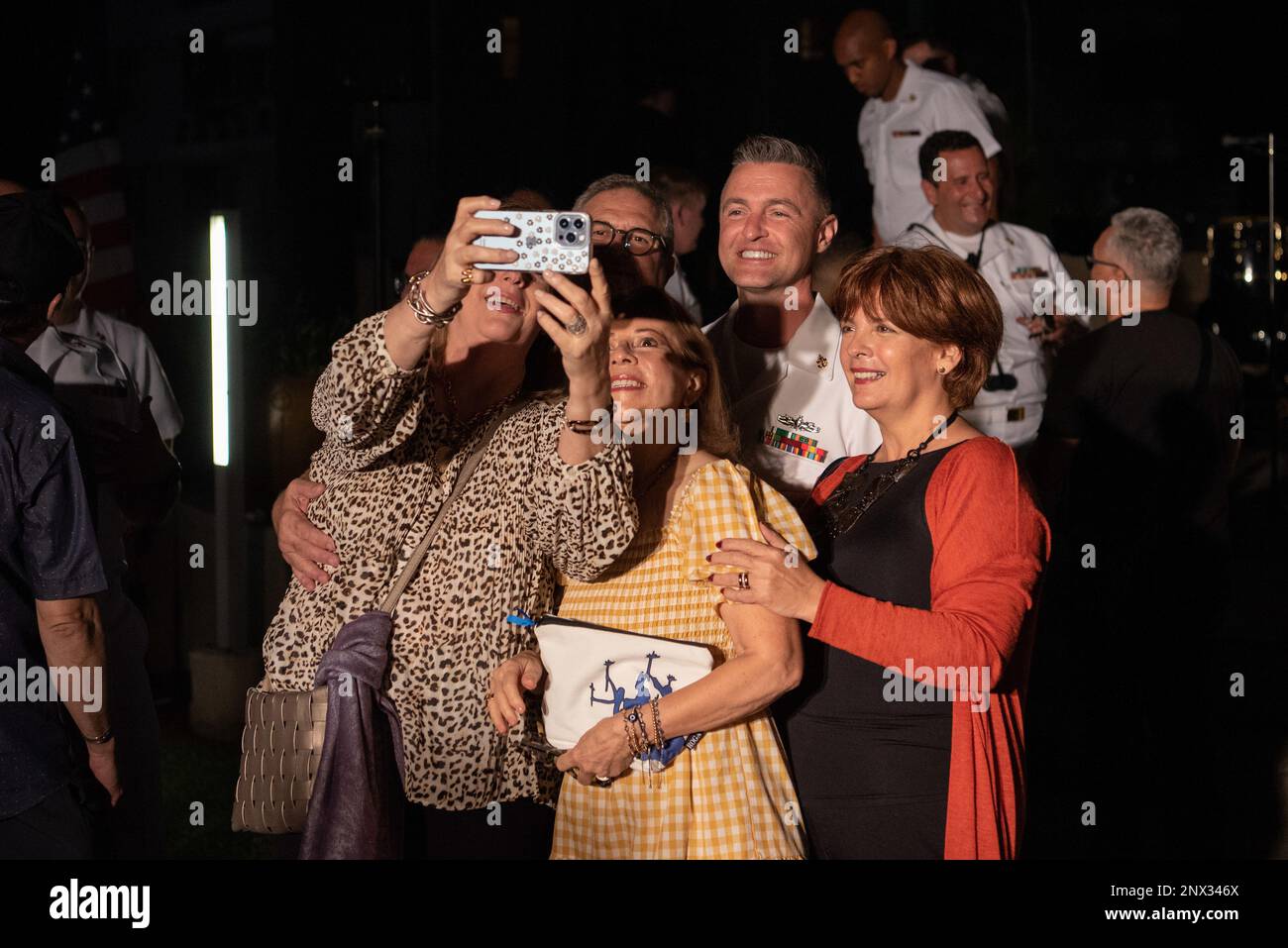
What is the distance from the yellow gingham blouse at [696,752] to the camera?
2355 millimetres

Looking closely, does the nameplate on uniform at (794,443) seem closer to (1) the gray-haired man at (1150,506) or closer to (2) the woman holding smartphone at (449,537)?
(2) the woman holding smartphone at (449,537)

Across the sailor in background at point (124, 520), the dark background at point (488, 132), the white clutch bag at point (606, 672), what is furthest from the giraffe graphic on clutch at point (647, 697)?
the dark background at point (488, 132)

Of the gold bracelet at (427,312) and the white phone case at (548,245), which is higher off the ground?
the white phone case at (548,245)

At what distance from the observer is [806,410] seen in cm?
302

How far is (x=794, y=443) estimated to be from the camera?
3025 millimetres

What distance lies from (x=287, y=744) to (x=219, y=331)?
9.74 feet

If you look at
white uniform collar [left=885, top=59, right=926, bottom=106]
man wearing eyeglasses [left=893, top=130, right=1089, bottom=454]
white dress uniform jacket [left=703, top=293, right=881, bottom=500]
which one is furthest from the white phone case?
white uniform collar [left=885, top=59, right=926, bottom=106]

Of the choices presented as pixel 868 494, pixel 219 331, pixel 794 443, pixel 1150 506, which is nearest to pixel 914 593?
pixel 868 494

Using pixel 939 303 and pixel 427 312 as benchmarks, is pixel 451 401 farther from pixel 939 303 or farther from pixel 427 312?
pixel 939 303

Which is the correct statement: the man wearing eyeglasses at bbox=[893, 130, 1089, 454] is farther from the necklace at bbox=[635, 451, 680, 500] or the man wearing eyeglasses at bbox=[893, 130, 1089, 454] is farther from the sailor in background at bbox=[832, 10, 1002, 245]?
the necklace at bbox=[635, 451, 680, 500]

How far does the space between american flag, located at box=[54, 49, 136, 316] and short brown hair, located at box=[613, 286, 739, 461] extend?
3734 millimetres
